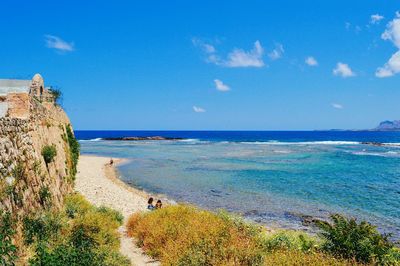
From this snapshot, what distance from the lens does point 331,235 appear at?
11992 millimetres

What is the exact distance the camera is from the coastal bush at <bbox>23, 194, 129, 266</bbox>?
8.90 metres

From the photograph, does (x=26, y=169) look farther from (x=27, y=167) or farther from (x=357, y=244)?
(x=357, y=244)

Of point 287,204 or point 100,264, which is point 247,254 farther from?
point 287,204

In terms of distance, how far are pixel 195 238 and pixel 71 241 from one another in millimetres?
4230

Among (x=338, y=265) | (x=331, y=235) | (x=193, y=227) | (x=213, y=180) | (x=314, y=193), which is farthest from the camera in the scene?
(x=213, y=180)

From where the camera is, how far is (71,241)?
11562 millimetres

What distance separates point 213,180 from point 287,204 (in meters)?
12.5

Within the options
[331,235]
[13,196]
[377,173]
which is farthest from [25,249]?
[377,173]

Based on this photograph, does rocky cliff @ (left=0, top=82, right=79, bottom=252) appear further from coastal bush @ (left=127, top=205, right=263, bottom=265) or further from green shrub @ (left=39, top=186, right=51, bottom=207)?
coastal bush @ (left=127, top=205, right=263, bottom=265)

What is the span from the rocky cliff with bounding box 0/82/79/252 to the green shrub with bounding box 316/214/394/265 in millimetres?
10407

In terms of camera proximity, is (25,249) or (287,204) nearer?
(25,249)

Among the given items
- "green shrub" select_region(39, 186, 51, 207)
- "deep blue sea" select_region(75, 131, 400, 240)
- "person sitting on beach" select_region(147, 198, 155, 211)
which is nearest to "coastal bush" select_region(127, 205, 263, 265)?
"green shrub" select_region(39, 186, 51, 207)

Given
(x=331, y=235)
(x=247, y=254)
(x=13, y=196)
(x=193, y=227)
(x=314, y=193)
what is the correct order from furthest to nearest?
(x=314, y=193) < (x=193, y=227) < (x=331, y=235) < (x=13, y=196) < (x=247, y=254)

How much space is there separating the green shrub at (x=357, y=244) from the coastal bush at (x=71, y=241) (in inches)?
279
